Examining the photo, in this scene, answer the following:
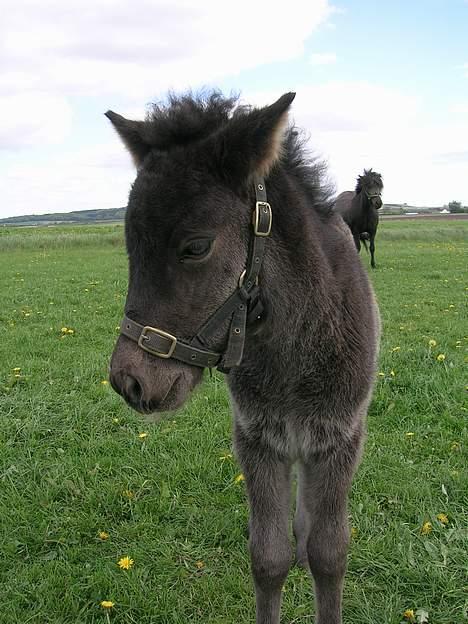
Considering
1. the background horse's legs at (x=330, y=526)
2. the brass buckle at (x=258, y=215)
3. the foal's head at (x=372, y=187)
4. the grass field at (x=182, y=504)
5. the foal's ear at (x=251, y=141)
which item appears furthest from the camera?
the foal's head at (x=372, y=187)

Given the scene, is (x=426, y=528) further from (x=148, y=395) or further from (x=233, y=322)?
(x=148, y=395)

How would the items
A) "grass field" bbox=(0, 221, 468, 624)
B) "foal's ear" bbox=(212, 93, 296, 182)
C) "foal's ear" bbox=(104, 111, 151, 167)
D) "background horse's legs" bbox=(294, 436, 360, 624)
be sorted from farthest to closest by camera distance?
"grass field" bbox=(0, 221, 468, 624) < "background horse's legs" bbox=(294, 436, 360, 624) < "foal's ear" bbox=(104, 111, 151, 167) < "foal's ear" bbox=(212, 93, 296, 182)

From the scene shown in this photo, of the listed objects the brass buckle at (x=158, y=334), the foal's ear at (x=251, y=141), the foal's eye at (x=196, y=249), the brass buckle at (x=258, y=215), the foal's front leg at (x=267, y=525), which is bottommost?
the foal's front leg at (x=267, y=525)

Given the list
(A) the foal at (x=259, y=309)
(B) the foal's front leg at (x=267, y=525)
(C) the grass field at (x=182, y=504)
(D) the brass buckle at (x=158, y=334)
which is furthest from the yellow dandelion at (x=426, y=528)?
(D) the brass buckle at (x=158, y=334)

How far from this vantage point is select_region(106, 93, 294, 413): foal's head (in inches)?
78.4

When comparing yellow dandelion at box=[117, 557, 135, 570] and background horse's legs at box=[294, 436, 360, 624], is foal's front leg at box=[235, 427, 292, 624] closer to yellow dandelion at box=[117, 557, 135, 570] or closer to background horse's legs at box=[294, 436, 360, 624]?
background horse's legs at box=[294, 436, 360, 624]

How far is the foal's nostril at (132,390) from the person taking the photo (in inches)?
79.0

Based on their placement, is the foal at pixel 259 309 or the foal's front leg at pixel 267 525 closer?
the foal at pixel 259 309

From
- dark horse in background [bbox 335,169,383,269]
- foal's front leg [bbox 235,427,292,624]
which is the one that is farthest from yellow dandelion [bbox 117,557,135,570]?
dark horse in background [bbox 335,169,383,269]

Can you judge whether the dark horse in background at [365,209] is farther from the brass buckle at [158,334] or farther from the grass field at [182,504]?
the brass buckle at [158,334]

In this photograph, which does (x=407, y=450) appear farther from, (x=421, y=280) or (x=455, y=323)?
(x=421, y=280)

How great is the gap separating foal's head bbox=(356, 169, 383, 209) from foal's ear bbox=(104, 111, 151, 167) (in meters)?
13.7

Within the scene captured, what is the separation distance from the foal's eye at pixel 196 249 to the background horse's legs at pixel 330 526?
1247 mm

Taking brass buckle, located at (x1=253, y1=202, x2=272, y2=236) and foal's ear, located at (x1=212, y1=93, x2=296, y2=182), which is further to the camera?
brass buckle, located at (x1=253, y1=202, x2=272, y2=236)
